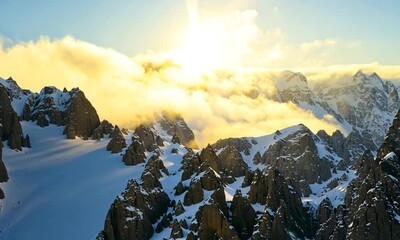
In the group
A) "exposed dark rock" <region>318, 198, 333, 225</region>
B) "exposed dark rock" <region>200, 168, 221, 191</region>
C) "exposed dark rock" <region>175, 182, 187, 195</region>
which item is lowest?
"exposed dark rock" <region>318, 198, 333, 225</region>

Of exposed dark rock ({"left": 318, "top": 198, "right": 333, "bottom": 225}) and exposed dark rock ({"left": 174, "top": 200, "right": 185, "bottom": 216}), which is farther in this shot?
exposed dark rock ({"left": 174, "top": 200, "right": 185, "bottom": 216})

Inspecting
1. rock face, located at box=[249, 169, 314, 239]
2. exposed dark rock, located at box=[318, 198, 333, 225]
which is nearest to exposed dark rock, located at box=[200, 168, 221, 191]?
rock face, located at box=[249, 169, 314, 239]

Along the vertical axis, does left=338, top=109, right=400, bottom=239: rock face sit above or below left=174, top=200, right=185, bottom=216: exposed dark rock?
above

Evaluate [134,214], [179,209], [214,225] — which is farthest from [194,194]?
[214,225]

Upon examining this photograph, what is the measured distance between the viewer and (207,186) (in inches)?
6988

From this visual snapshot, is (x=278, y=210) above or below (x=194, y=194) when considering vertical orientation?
below

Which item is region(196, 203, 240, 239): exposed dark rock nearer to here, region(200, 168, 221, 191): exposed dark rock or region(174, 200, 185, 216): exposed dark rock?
region(174, 200, 185, 216): exposed dark rock

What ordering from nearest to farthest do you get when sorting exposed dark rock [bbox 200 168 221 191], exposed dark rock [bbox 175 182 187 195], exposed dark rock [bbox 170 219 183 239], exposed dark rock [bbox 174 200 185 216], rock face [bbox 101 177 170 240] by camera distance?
1. exposed dark rock [bbox 170 219 183 239]
2. rock face [bbox 101 177 170 240]
3. exposed dark rock [bbox 174 200 185 216]
4. exposed dark rock [bbox 200 168 221 191]
5. exposed dark rock [bbox 175 182 187 195]

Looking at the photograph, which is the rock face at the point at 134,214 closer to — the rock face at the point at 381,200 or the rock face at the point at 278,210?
the rock face at the point at 278,210

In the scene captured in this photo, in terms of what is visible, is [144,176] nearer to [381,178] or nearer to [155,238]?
[155,238]

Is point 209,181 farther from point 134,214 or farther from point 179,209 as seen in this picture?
point 134,214

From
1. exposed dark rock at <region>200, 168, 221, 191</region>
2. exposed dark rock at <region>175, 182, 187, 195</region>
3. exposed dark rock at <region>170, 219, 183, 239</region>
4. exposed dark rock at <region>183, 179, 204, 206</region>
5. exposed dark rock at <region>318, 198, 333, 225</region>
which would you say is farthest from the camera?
exposed dark rock at <region>175, 182, 187, 195</region>

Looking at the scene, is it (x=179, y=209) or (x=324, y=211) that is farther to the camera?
(x=179, y=209)

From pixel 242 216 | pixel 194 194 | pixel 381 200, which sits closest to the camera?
pixel 381 200
